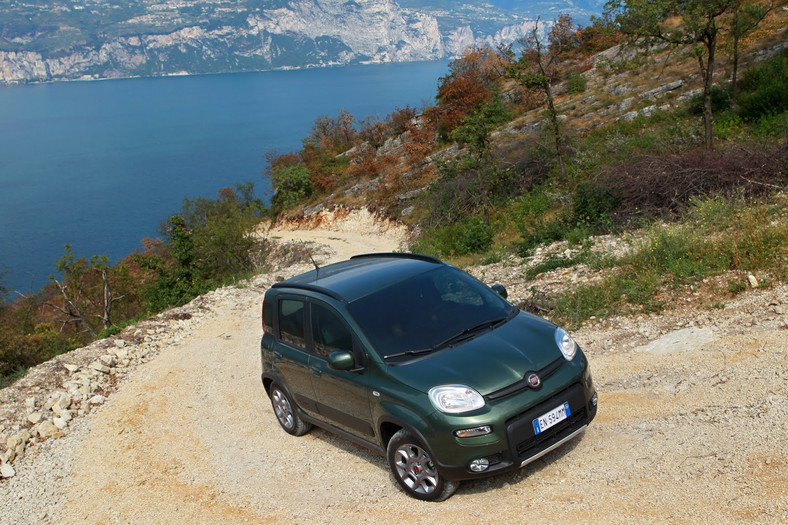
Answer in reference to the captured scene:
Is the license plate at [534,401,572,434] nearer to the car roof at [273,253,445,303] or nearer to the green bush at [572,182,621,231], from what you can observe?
the car roof at [273,253,445,303]

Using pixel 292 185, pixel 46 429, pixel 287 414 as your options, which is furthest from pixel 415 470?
pixel 292 185

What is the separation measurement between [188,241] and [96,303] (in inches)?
468

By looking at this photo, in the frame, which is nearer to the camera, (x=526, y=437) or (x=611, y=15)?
(x=526, y=437)

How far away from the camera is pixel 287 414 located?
7.33 metres

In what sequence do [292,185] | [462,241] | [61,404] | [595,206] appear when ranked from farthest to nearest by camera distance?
[292,185], [462,241], [595,206], [61,404]

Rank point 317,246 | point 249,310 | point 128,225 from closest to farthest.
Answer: point 249,310
point 317,246
point 128,225

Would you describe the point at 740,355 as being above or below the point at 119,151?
above

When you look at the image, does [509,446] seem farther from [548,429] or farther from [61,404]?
[61,404]

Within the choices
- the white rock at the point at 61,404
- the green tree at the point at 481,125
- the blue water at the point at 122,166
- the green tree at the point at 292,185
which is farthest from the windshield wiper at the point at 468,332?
the green tree at the point at 292,185

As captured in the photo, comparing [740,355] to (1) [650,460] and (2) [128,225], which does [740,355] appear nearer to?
(1) [650,460]

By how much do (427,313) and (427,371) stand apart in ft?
2.80

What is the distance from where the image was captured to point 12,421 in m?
9.23

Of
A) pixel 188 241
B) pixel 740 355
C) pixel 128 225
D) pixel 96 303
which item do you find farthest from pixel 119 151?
pixel 740 355

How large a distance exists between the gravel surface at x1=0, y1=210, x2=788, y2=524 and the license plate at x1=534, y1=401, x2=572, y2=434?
502 millimetres
